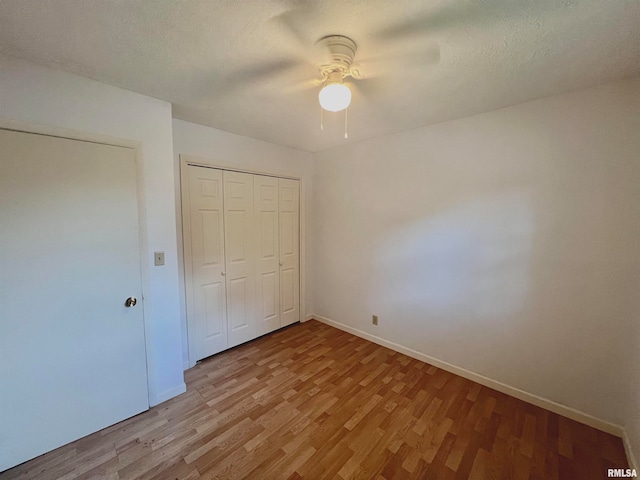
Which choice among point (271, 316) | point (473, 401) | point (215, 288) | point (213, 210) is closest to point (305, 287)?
point (271, 316)

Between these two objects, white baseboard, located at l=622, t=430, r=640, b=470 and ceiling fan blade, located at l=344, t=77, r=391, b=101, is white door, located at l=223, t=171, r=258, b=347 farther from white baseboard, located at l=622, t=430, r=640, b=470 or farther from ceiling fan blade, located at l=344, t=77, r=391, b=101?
white baseboard, located at l=622, t=430, r=640, b=470

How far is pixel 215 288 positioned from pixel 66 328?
1.22 meters

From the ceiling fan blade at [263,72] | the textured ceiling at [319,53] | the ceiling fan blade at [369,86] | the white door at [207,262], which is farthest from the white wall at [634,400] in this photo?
the white door at [207,262]

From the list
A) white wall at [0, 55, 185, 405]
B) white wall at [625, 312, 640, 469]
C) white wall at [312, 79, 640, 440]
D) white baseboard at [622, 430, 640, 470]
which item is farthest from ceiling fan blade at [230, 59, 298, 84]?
white baseboard at [622, 430, 640, 470]

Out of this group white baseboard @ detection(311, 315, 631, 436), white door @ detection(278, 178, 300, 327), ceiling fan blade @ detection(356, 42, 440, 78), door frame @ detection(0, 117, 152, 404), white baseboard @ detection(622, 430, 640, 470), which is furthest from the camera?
white door @ detection(278, 178, 300, 327)

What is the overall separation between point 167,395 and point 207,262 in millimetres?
1212

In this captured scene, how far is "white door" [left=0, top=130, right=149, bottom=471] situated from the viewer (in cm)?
151

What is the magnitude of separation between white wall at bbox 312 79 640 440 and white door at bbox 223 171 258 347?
4.52ft

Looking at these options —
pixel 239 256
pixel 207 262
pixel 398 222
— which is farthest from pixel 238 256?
pixel 398 222

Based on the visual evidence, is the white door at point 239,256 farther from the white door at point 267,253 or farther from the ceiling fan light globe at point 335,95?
the ceiling fan light globe at point 335,95

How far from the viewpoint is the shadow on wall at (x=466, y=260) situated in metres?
2.10

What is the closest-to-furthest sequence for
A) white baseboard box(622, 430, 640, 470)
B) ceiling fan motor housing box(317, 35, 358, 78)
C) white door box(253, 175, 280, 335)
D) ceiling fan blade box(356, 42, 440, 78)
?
ceiling fan motor housing box(317, 35, 358, 78)
ceiling fan blade box(356, 42, 440, 78)
white baseboard box(622, 430, 640, 470)
white door box(253, 175, 280, 335)

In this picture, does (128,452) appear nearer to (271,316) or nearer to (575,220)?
(271,316)

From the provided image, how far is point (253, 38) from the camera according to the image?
4.25 feet
